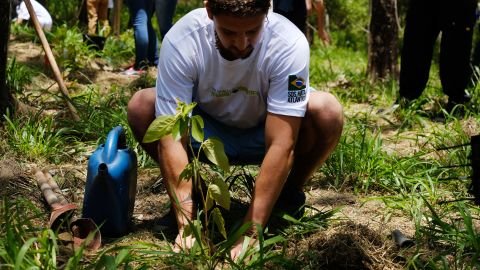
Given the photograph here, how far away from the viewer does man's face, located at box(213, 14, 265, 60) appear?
2291 mm

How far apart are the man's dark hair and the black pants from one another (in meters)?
2.78

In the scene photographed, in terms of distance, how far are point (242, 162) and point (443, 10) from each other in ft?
8.26

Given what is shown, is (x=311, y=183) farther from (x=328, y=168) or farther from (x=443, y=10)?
(x=443, y=10)

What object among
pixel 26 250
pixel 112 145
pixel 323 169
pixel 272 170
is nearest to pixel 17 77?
pixel 323 169

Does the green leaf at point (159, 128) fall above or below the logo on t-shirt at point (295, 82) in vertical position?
below

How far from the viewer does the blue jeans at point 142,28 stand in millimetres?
5719

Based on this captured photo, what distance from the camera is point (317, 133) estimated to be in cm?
268

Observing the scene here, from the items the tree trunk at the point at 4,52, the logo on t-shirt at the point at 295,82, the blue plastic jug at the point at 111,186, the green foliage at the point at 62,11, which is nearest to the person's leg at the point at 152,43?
the tree trunk at the point at 4,52

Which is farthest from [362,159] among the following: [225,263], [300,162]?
[225,263]

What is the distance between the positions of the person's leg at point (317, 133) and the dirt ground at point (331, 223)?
0.80ft

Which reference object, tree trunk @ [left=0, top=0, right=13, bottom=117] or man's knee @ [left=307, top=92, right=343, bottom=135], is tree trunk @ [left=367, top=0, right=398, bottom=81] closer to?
tree trunk @ [left=0, top=0, right=13, bottom=117]

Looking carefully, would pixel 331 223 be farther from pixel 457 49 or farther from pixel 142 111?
pixel 457 49

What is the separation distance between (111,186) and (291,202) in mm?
750

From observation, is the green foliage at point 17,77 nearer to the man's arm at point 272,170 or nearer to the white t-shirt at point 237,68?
the white t-shirt at point 237,68
